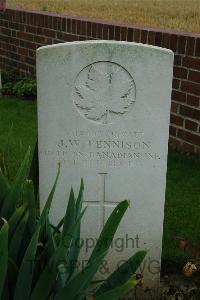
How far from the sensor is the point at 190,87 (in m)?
4.77

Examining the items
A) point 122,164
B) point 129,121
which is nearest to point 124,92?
point 129,121

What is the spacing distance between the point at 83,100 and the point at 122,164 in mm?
398

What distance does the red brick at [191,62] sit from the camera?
4643mm

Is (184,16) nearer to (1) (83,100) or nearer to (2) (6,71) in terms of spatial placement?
(2) (6,71)

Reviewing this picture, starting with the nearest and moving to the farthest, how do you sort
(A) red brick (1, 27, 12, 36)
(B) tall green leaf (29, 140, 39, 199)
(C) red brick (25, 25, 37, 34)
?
1. (B) tall green leaf (29, 140, 39, 199)
2. (C) red brick (25, 25, 37, 34)
3. (A) red brick (1, 27, 12, 36)

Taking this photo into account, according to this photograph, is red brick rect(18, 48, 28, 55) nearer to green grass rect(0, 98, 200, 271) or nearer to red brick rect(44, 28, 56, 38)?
red brick rect(44, 28, 56, 38)

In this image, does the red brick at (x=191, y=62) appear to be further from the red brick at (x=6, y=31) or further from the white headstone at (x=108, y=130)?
the red brick at (x=6, y=31)

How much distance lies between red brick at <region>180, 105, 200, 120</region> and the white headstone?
2083 mm

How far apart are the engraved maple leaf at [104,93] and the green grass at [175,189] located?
393mm

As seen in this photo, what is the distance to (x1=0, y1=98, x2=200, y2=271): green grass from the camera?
3418 mm

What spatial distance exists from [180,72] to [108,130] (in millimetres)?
2351

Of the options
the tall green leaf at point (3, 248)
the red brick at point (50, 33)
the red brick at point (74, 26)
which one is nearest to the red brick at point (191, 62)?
the red brick at point (74, 26)

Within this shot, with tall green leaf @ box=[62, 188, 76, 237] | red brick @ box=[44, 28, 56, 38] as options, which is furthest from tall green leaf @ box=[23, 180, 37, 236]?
red brick @ box=[44, 28, 56, 38]

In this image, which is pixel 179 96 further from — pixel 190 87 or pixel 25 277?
pixel 25 277
